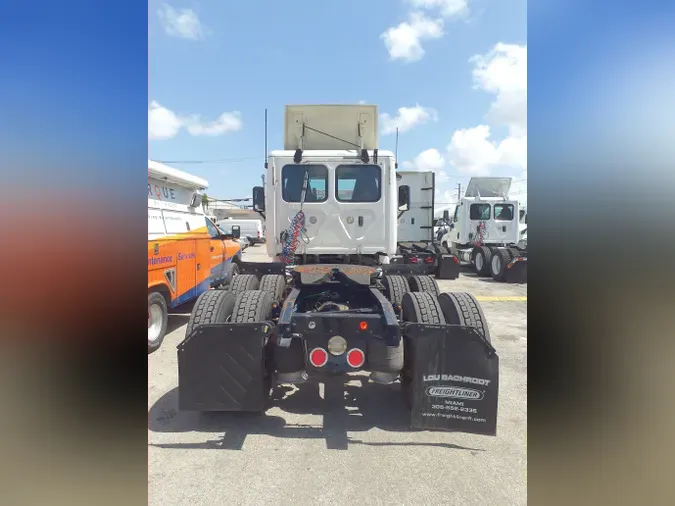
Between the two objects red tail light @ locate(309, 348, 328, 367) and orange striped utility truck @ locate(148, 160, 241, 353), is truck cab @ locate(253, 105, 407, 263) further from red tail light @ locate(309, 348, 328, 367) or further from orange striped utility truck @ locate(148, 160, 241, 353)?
red tail light @ locate(309, 348, 328, 367)

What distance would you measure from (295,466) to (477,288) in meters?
9.92

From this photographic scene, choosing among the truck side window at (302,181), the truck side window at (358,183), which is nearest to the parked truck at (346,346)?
the truck side window at (358,183)

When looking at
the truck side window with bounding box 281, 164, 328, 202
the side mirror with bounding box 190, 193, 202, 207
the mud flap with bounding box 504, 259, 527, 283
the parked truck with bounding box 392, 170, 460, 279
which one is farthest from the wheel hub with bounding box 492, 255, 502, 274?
the side mirror with bounding box 190, 193, 202, 207

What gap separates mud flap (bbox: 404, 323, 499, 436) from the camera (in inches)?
113

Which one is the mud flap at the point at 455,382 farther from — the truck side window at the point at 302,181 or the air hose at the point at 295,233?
the truck side window at the point at 302,181

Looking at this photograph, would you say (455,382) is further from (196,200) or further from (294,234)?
(196,200)

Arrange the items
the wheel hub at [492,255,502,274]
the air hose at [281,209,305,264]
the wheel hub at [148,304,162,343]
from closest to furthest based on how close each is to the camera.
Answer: the wheel hub at [148,304,162,343] < the air hose at [281,209,305,264] < the wheel hub at [492,255,502,274]

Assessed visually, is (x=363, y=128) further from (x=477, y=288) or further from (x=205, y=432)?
(x=477, y=288)

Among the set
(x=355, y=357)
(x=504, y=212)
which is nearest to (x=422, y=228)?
(x=504, y=212)

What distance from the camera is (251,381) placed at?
3.02 metres

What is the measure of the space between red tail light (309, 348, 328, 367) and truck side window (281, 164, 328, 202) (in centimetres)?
286

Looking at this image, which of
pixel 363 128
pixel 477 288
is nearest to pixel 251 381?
pixel 363 128
